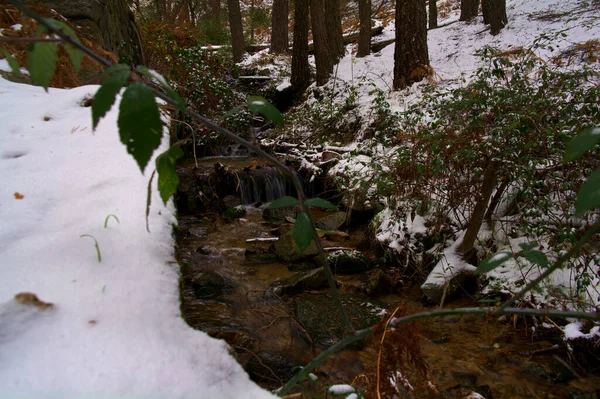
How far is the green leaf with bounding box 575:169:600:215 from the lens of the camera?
0.60m

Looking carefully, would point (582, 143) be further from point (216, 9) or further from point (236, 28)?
point (216, 9)

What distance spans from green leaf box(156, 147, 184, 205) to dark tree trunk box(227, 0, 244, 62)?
14658mm

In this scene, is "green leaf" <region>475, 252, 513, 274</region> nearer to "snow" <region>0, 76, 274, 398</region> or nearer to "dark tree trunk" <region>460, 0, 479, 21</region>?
"snow" <region>0, 76, 274, 398</region>

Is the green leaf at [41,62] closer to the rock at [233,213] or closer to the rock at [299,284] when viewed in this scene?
the rock at [299,284]

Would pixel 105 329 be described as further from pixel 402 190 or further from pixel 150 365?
pixel 402 190

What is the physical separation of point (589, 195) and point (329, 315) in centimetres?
290

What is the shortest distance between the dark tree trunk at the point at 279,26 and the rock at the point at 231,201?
8.90 metres

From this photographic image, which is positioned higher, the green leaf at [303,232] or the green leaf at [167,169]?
the green leaf at [167,169]

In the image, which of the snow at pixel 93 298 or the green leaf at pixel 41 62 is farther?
the snow at pixel 93 298

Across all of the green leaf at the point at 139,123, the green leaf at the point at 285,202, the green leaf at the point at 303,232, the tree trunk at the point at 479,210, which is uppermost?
the green leaf at the point at 139,123

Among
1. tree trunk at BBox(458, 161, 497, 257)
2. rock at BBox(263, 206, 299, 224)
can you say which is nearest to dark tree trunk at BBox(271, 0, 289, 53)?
rock at BBox(263, 206, 299, 224)

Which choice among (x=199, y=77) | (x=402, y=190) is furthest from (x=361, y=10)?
(x=402, y=190)

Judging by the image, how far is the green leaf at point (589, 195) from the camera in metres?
0.60

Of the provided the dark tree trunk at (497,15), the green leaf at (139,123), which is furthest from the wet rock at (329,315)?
the dark tree trunk at (497,15)
